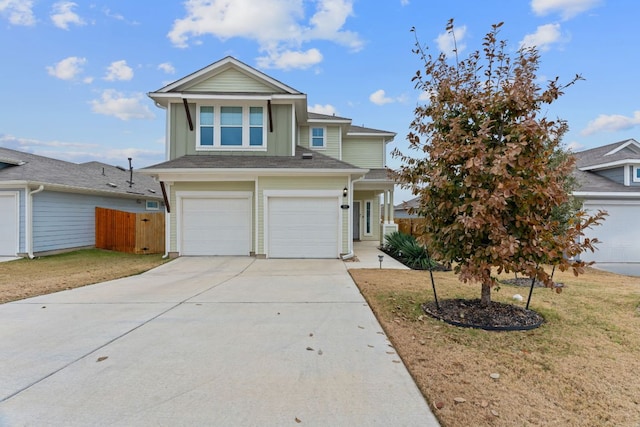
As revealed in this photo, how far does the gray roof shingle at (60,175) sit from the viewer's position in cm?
1295

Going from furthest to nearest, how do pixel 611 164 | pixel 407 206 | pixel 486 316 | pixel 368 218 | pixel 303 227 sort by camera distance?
pixel 368 218 → pixel 611 164 → pixel 303 227 → pixel 407 206 → pixel 486 316

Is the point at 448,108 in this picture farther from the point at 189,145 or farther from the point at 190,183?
the point at 189,145

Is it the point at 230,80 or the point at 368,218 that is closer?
the point at 230,80

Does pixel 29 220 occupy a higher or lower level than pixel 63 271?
higher

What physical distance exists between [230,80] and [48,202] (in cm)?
823

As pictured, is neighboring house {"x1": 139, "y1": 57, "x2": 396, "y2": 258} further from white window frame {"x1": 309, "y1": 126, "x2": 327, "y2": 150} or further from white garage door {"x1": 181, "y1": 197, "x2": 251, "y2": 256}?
white window frame {"x1": 309, "y1": 126, "x2": 327, "y2": 150}

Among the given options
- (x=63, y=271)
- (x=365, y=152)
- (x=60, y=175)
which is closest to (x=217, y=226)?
(x=63, y=271)

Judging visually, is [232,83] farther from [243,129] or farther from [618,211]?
[618,211]

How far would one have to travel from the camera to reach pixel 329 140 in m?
17.1

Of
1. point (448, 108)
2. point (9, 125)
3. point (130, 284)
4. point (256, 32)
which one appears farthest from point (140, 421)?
point (9, 125)

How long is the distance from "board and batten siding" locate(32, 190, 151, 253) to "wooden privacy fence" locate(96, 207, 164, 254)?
0.92 metres

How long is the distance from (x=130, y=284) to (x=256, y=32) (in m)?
10.8

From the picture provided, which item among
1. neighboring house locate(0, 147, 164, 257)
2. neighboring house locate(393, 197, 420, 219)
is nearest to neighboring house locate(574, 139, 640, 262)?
neighboring house locate(393, 197, 420, 219)

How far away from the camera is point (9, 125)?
61.9 feet
